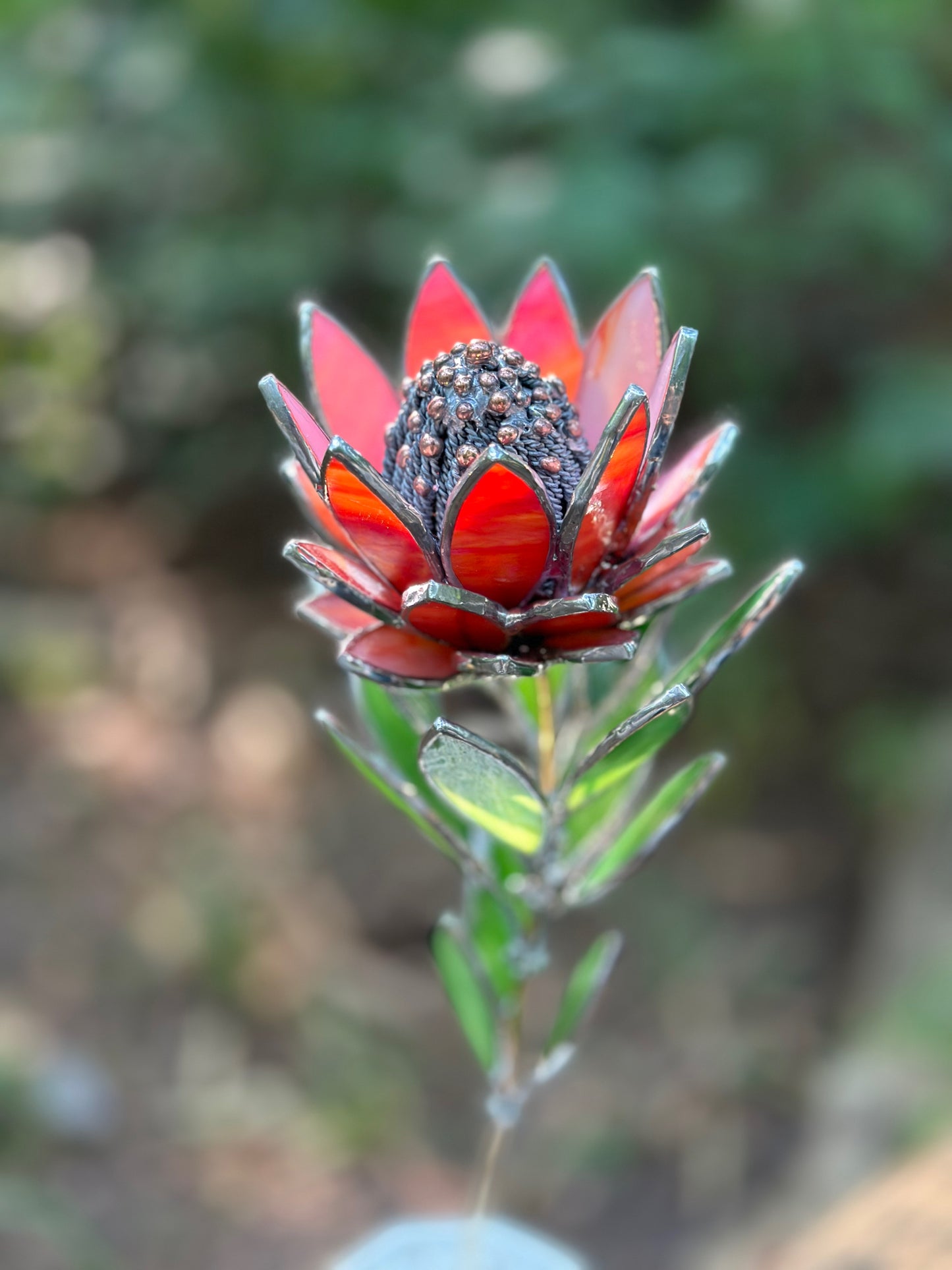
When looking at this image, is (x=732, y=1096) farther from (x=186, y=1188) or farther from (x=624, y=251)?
(x=624, y=251)

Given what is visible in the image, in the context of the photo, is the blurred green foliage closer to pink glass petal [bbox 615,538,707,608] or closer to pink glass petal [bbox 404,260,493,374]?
pink glass petal [bbox 404,260,493,374]

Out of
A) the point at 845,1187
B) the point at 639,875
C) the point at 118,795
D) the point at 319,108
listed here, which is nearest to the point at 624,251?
the point at 319,108

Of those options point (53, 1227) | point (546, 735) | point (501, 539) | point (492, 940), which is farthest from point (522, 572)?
point (53, 1227)

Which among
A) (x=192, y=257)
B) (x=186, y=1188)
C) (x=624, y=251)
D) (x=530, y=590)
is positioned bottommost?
(x=530, y=590)

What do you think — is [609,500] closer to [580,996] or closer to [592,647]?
[592,647]

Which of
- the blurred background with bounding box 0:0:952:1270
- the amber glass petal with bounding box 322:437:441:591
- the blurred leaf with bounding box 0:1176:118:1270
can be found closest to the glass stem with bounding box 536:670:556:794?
the amber glass petal with bounding box 322:437:441:591

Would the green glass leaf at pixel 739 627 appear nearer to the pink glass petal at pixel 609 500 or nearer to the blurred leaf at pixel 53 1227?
the pink glass petal at pixel 609 500

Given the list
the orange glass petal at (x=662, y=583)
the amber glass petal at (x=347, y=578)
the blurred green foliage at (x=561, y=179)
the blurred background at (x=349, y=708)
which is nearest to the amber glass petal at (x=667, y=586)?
the orange glass petal at (x=662, y=583)
